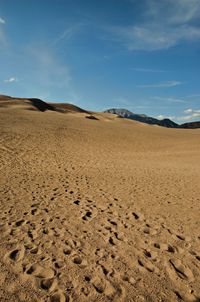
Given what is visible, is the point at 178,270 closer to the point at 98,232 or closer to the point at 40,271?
the point at 98,232

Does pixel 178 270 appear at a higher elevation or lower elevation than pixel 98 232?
higher

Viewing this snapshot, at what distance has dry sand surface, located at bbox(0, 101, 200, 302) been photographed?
14.5 ft

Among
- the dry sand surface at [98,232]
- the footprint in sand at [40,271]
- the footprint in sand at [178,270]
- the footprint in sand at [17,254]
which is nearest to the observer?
the dry sand surface at [98,232]

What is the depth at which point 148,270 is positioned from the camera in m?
4.96

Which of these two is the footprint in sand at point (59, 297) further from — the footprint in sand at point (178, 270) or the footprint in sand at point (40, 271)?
the footprint in sand at point (178, 270)

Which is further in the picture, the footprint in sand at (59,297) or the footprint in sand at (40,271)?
the footprint in sand at (40,271)

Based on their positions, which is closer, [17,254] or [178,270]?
[178,270]

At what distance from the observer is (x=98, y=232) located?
645 cm

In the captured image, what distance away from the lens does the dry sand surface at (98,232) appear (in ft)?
14.5

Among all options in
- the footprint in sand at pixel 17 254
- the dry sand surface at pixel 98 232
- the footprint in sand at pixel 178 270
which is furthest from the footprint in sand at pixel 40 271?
the footprint in sand at pixel 178 270

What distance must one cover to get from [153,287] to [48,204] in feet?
15.6

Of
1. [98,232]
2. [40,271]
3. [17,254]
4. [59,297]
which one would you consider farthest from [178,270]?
[17,254]

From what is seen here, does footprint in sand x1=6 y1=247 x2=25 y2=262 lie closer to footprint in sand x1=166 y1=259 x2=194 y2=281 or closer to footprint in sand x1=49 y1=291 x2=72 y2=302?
footprint in sand x1=49 y1=291 x2=72 y2=302

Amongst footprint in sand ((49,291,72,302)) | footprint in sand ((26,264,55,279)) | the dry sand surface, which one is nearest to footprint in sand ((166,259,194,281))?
the dry sand surface
